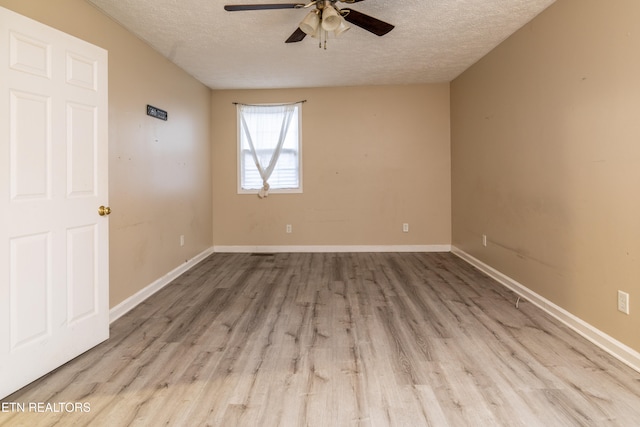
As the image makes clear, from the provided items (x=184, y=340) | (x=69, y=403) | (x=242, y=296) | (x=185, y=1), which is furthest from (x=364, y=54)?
(x=69, y=403)

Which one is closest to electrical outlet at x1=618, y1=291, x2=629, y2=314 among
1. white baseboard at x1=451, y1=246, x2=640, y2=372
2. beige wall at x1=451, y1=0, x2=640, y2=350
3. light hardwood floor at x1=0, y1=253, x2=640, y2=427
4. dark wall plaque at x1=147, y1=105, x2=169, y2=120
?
beige wall at x1=451, y1=0, x2=640, y2=350

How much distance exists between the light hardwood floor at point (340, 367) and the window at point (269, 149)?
2451mm

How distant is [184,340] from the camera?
2.46 m

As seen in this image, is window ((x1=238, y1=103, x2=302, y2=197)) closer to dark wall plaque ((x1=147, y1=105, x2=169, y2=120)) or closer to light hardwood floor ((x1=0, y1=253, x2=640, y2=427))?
dark wall plaque ((x1=147, y1=105, x2=169, y2=120))

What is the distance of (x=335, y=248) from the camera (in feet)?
18.2

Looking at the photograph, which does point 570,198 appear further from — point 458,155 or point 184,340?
point 184,340

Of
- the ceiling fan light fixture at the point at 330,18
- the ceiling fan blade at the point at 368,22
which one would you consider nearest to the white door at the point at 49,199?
the ceiling fan light fixture at the point at 330,18

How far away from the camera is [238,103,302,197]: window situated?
547 centimetres

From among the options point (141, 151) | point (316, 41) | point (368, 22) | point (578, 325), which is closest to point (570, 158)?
point (578, 325)

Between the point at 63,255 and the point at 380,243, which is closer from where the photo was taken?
the point at 63,255

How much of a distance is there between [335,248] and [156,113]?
3134mm

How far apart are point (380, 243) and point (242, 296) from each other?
271 cm

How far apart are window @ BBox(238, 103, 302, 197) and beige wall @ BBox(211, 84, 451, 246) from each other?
0.37ft

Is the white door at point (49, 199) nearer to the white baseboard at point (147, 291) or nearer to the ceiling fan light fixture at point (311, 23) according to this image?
the white baseboard at point (147, 291)
